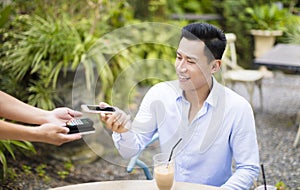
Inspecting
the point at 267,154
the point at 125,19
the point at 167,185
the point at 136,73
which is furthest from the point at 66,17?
the point at 167,185

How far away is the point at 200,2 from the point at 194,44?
5623 mm

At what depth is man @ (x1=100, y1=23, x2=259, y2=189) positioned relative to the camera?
5.57ft

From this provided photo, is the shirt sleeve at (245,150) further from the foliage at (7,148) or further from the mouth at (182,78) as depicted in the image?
the foliage at (7,148)

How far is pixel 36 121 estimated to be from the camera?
1724mm

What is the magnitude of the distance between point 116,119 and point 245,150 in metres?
0.57

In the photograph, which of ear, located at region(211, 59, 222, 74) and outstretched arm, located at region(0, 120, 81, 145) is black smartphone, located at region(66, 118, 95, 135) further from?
ear, located at region(211, 59, 222, 74)

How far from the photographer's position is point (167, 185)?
1.40 meters

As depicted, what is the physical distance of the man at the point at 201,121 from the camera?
1.70 m

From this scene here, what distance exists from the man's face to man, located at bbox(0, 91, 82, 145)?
1.46ft

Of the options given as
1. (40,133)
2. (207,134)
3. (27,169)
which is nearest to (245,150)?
(207,134)

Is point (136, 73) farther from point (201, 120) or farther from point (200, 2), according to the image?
point (200, 2)

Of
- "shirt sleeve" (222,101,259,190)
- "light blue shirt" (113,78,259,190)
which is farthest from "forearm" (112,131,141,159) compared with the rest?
"shirt sleeve" (222,101,259,190)

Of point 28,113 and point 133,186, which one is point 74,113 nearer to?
point 28,113

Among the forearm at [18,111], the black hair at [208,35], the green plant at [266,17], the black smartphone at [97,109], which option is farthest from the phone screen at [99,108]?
the green plant at [266,17]
